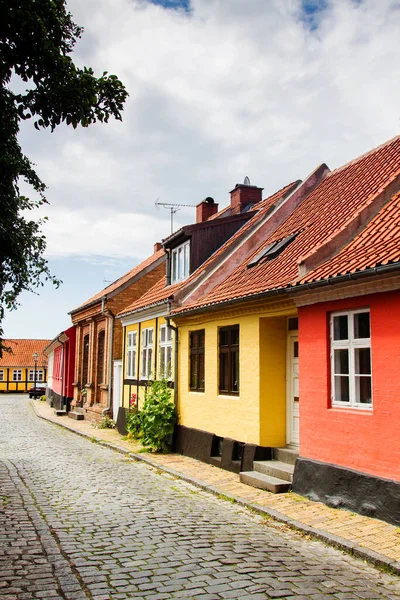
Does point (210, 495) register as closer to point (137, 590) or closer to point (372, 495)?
point (372, 495)

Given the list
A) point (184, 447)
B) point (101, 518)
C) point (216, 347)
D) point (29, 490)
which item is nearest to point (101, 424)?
point (184, 447)

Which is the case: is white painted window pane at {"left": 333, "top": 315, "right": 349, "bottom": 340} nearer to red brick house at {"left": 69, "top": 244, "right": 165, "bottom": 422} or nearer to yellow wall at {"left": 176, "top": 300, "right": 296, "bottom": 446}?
yellow wall at {"left": 176, "top": 300, "right": 296, "bottom": 446}

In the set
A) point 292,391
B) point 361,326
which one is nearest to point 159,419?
point 292,391

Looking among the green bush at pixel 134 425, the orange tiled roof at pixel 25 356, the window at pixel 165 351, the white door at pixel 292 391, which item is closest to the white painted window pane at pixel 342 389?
the white door at pixel 292 391

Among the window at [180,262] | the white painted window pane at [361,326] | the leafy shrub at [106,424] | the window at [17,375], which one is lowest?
the leafy shrub at [106,424]

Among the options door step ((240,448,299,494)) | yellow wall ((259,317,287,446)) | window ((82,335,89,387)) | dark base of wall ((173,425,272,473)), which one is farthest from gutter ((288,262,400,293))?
window ((82,335,89,387))

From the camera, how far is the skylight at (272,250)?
13156 millimetres

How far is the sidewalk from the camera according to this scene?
6496mm

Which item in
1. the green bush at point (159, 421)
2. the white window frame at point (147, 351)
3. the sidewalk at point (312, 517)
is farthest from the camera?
the white window frame at point (147, 351)

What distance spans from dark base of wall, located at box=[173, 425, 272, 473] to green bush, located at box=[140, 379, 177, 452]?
0.24 meters

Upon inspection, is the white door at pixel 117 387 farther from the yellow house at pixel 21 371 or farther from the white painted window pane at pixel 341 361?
the yellow house at pixel 21 371

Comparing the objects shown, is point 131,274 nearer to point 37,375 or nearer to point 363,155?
point 363,155

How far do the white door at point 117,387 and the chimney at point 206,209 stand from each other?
6.33 metres

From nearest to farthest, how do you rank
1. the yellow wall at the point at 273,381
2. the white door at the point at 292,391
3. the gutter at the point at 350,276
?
→ the gutter at the point at 350,276 < the white door at the point at 292,391 < the yellow wall at the point at 273,381
